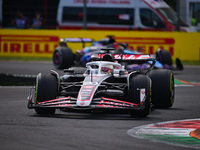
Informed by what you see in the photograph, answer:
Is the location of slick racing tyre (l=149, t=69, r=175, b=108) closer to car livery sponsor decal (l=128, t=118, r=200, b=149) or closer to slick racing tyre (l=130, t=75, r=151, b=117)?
slick racing tyre (l=130, t=75, r=151, b=117)

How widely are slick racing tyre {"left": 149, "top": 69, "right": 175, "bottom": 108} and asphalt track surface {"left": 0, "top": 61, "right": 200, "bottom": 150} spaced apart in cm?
21

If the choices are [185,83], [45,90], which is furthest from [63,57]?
[45,90]

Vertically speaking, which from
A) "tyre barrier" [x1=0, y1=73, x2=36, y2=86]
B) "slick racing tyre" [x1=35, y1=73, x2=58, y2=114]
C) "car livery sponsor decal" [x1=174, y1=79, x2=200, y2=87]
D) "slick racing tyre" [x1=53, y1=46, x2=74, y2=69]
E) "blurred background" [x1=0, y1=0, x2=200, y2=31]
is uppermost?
"blurred background" [x1=0, y1=0, x2=200, y2=31]

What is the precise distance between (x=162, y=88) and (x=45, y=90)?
254cm

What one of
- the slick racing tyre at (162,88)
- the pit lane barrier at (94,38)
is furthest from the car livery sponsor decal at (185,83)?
the pit lane barrier at (94,38)

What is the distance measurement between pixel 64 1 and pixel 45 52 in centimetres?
336

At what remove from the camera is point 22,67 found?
76.4 feet

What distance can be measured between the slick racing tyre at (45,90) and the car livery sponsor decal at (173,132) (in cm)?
197

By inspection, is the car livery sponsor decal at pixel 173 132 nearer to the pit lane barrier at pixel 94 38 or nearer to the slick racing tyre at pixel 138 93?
the slick racing tyre at pixel 138 93

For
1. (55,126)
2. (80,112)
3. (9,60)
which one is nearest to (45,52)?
(9,60)

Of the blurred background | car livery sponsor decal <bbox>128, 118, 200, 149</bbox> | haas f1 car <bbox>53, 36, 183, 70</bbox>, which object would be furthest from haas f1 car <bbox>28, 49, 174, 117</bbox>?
the blurred background

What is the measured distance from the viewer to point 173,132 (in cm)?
828

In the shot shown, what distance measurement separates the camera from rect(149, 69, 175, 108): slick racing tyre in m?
11.3

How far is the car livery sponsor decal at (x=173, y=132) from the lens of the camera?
753 cm
